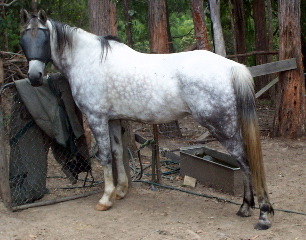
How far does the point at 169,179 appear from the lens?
5805mm

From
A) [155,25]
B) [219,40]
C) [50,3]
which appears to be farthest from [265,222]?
[50,3]

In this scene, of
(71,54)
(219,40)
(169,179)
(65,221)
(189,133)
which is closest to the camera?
(65,221)

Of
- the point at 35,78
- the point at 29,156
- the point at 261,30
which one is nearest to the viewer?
the point at 35,78

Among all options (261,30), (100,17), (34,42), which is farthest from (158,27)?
(261,30)

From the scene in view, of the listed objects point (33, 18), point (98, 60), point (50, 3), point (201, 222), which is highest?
point (50, 3)

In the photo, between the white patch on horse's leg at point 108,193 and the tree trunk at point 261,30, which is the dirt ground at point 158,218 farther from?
the tree trunk at point 261,30

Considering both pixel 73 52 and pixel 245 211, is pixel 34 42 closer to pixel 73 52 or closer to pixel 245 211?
pixel 73 52

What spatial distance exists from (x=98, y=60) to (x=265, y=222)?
2172mm

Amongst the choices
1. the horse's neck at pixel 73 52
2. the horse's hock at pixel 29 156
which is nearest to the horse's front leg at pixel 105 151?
the horse's hock at pixel 29 156

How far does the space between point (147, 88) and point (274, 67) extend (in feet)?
12.7

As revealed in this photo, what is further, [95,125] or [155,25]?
[155,25]

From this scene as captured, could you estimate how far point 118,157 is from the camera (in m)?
5.05

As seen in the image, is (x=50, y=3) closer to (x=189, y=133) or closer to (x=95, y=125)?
(x=189, y=133)

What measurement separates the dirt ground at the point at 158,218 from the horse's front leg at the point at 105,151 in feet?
0.39
